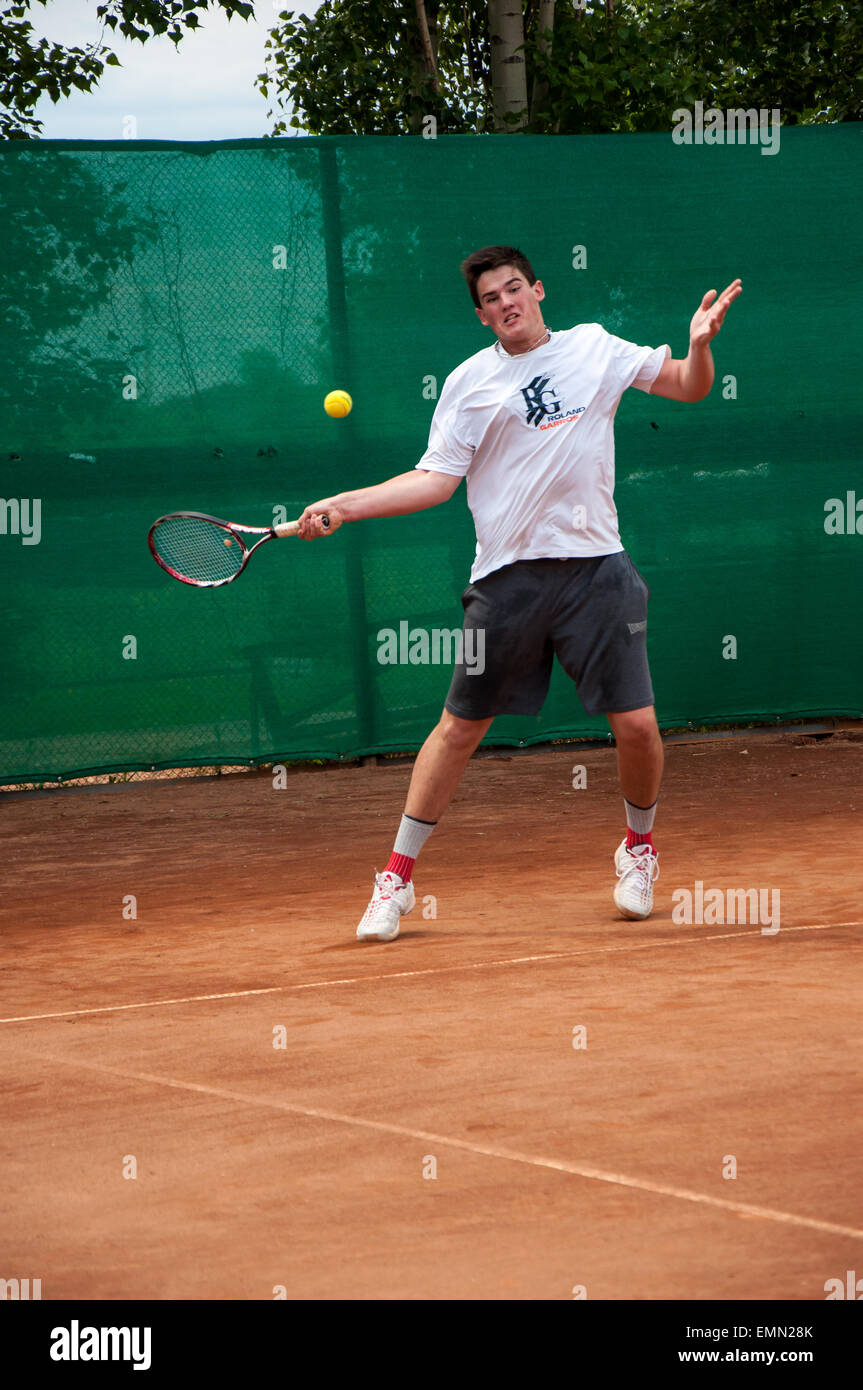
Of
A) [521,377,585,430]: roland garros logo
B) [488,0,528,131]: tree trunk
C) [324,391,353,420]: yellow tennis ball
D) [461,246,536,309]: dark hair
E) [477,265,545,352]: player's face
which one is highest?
[488,0,528,131]: tree trunk

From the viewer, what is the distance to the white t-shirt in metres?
4.28

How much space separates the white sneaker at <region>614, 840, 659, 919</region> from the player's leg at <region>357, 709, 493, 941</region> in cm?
51

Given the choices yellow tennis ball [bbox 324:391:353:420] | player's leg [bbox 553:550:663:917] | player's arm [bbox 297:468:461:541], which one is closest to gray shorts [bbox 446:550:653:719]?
player's leg [bbox 553:550:663:917]

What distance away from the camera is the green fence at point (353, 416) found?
6.80 metres

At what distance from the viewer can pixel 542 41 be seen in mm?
9219

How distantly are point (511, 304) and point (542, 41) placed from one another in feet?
18.5

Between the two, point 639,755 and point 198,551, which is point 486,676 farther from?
point 198,551

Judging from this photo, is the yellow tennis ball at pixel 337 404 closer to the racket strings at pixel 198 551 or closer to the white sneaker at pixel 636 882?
the racket strings at pixel 198 551

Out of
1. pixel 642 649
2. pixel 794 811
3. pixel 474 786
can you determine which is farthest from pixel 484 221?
pixel 642 649

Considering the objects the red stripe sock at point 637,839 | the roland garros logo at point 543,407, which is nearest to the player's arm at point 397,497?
the roland garros logo at point 543,407

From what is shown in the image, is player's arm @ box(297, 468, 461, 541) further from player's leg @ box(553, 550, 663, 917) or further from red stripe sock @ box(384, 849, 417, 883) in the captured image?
red stripe sock @ box(384, 849, 417, 883)

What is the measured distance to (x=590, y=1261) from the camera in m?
2.16

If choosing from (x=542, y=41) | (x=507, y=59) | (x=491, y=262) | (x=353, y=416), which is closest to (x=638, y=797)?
(x=491, y=262)

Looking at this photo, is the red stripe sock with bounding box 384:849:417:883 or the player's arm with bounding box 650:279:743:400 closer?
the player's arm with bounding box 650:279:743:400
